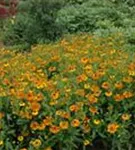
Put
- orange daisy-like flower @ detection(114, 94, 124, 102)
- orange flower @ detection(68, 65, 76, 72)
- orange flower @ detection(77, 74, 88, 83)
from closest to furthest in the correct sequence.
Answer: orange daisy-like flower @ detection(114, 94, 124, 102) < orange flower @ detection(77, 74, 88, 83) < orange flower @ detection(68, 65, 76, 72)

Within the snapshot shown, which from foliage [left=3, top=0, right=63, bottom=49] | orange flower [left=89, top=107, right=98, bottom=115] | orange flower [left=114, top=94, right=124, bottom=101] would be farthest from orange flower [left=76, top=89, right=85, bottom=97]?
foliage [left=3, top=0, right=63, bottom=49]

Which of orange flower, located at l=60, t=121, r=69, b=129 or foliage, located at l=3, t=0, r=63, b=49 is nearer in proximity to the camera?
orange flower, located at l=60, t=121, r=69, b=129

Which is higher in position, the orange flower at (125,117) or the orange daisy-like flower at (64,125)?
the orange daisy-like flower at (64,125)

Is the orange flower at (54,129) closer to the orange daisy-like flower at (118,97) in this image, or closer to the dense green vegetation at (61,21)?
the orange daisy-like flower at (118,97)

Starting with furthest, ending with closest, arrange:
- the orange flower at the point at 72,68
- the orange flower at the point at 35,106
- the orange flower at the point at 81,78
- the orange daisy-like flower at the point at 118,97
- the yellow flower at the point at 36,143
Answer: the orange flower at the point at 72,68 < the orange flower at the point at 81,78 < the orange daisy-like flower at the point at 118,97 < the orange flower at the point at 35,106 < the yellow flower at the point at 36,143

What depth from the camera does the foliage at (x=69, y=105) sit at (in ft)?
12.7

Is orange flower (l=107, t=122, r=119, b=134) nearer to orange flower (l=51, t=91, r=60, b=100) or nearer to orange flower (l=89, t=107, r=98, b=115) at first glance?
orange flower (l=89, t=107, r=98, b=115)

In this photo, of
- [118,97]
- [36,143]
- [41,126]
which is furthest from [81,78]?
[36,143]

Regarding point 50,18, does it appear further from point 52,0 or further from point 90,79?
point 90,79

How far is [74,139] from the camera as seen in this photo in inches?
153

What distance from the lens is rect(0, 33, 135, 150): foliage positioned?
3.87 m

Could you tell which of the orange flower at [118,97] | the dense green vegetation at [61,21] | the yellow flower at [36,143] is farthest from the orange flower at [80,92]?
the dense green vegetation at [61,21]

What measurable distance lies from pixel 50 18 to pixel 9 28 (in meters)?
0.99

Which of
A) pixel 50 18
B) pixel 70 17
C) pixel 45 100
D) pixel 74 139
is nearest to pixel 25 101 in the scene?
pixel 45 100
